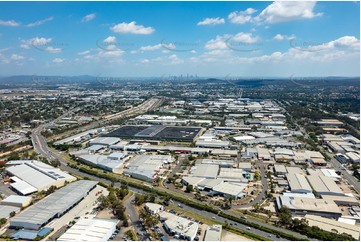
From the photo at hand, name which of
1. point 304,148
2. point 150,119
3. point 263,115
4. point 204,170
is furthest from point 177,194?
point 263,115

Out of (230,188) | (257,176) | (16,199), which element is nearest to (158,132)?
(257,176)

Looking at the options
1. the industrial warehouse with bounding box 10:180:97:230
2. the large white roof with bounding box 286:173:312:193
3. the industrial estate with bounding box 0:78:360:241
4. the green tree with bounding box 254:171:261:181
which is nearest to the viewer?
the industrial estate with bounding box 0:78:360:241

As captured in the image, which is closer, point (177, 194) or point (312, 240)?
point (312, 240)

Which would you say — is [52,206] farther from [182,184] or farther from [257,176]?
[257,176]

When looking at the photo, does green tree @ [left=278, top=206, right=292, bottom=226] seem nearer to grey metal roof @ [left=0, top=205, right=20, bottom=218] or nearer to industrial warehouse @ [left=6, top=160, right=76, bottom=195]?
industrial warehouse @ [left=6, top=160, right=76, bottom=195]

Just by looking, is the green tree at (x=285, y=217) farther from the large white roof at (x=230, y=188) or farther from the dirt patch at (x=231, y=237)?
the large white roof at (x=230, y=188)

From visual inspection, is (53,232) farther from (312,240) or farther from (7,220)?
(312,240)

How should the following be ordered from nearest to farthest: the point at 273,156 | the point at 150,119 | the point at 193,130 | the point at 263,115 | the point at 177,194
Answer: the point at 177,194
the point at 273,156
the point at 193,130
the point at 150,119
the point at 263,115

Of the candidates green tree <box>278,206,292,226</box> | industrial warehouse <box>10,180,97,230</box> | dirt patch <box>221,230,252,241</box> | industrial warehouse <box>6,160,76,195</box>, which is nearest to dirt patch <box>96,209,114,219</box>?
industrial warehouse <box>10,180,97,230</box>
